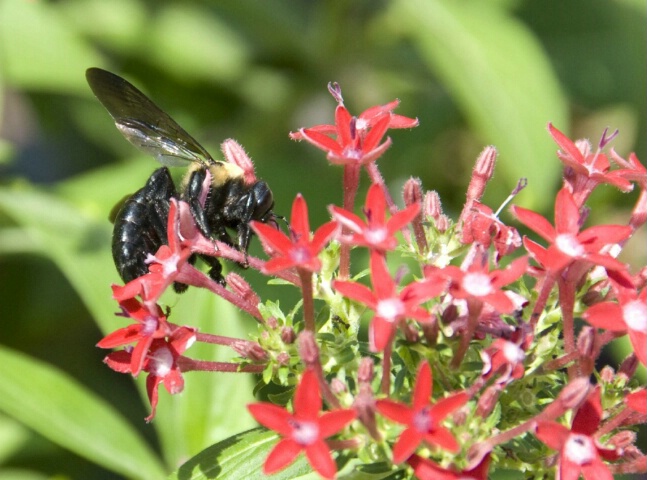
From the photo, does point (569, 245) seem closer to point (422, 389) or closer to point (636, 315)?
point (636, 315)

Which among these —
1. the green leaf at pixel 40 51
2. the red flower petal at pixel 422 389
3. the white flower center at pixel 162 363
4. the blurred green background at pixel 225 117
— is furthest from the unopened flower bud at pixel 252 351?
the green leaf at pixel 40 51

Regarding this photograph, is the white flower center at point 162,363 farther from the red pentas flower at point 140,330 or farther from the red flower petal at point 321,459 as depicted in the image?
the red flower petal at point 321,459

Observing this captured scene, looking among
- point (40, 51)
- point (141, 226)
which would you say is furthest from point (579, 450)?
point (40, 51)

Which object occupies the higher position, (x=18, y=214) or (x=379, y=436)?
(x=18, y=214)

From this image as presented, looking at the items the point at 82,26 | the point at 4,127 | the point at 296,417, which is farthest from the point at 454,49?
the point at 4,127

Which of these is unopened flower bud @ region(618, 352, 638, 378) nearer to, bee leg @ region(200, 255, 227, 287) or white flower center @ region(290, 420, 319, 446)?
white flower center @ region(290, 420, 319, 446)

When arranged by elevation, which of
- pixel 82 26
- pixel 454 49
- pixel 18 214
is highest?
pixel 82 26

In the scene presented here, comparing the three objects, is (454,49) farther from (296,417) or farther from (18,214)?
(296,417)
